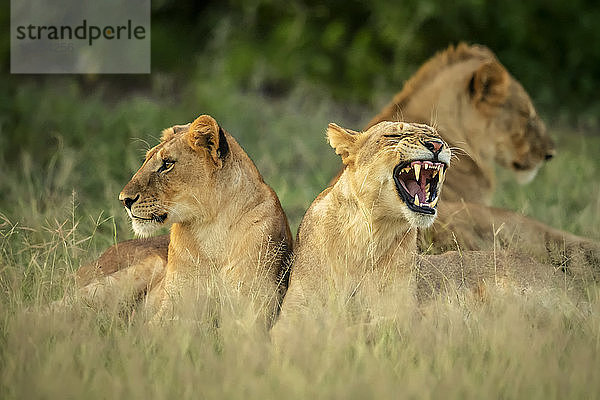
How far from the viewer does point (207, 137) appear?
4422 millimetres

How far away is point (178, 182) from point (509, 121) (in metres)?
3.00

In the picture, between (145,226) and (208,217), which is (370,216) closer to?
(208,217)

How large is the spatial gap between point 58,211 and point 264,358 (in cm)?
270

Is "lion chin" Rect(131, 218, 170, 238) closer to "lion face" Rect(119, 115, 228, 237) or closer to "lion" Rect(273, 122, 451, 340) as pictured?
"lion face" Rect(119, 115, 228, 237)

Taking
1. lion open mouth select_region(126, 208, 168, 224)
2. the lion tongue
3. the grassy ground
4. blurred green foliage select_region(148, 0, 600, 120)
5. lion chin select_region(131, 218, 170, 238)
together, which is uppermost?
blurred green foliage select_region(148, 0, 600, 120)

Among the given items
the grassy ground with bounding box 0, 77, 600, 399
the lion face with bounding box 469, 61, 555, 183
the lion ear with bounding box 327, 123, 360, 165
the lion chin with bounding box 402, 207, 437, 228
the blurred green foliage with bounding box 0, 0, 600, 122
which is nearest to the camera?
the grassy ground with bounding box 0, 77, 600, 399

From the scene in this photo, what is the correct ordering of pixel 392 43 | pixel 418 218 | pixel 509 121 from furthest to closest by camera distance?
pixel 392 43 → pixel 509 121 → pixel 418 218

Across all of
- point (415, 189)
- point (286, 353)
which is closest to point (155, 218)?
point (286, 353)

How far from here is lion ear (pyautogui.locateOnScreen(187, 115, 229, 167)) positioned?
4395 millimetres

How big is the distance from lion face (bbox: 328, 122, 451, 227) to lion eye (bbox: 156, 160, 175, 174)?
2.57ft

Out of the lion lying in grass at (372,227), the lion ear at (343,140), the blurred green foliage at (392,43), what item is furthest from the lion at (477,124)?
the blurred green foliage at (392,43)

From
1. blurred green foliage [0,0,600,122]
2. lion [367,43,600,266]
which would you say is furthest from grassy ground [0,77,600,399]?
blurred green foliage [0,0,600,122]

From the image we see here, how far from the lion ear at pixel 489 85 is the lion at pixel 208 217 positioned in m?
2.39

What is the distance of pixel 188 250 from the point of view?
4441 millimetres
